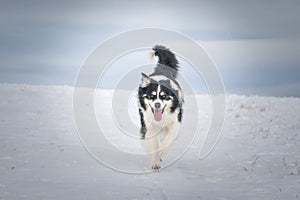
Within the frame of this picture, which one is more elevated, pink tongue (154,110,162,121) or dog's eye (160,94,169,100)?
dog's eye (160,94,169,100)

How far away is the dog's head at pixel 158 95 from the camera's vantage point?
38.6 feet

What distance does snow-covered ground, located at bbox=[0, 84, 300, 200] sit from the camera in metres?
8.70

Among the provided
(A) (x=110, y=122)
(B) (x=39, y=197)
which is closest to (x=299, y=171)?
(B) (x=39, y=197)

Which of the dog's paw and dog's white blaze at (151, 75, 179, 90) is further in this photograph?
dog's white blaze at (151, 75, 179, 90)

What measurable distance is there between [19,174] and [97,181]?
5.76 feet

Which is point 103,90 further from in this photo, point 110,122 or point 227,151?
A: point 227,151

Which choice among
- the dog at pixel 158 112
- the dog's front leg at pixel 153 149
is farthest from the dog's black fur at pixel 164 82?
the dog's front leg at pixel 153 149

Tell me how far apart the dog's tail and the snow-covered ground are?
297 cm

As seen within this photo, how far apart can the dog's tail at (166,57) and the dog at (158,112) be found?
0.89 metres

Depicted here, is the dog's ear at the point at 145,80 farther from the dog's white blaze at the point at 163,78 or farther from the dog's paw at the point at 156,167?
the dog's paw at the point at 156,167

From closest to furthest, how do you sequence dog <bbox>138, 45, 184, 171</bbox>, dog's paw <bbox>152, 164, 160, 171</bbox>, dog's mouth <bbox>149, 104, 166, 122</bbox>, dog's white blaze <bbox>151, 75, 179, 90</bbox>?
dog's paw <bbox>152, 164, 160, 171</bbox> < dog <bbox>138, 45, 184, 171</bbox> < dog's mouth <bbox>149, 104, 166, 122</bbox> < dog's white blaze <bbox>151, 75, 179, 90</bbox>

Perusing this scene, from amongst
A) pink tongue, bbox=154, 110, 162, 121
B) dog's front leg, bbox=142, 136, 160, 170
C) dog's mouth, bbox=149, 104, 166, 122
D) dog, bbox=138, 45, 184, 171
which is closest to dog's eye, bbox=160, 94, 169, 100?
dog, bbox=138, 45, 184, 171

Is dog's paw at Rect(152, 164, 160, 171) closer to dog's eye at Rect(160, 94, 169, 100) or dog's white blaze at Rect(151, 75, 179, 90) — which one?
dog's eye at Rect(160, 94, 169, 100)

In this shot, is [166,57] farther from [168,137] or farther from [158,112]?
[168,137]
